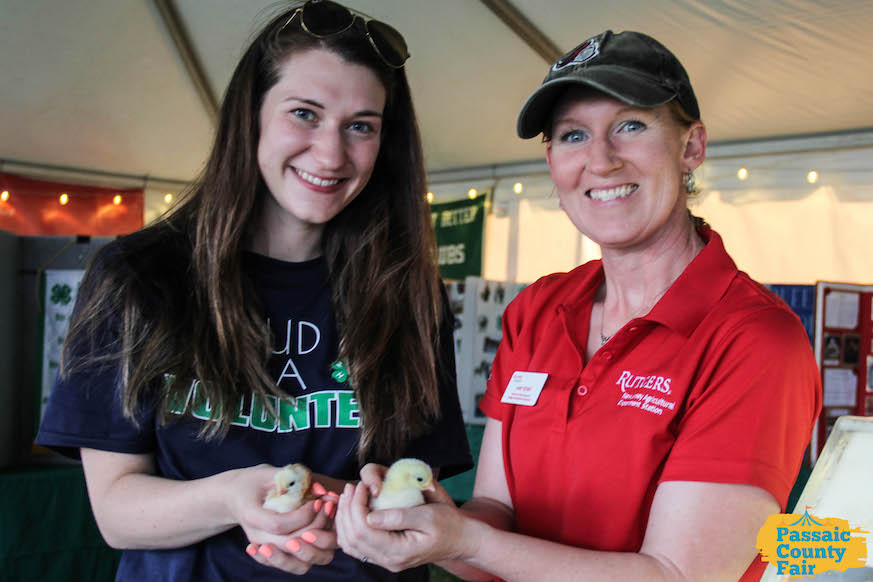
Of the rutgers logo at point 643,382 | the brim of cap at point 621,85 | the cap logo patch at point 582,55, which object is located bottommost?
the rutgers logo at point 643,382

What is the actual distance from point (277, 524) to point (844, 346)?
10.1 feet

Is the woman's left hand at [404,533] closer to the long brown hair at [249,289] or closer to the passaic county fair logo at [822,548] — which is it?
the long brown hair at [249,289]

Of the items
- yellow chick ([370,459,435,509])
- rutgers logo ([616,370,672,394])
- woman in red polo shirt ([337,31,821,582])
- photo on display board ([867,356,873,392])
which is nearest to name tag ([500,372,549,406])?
woman in red polo shirt ([337,31,821,582])

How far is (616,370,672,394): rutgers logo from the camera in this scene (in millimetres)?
1139

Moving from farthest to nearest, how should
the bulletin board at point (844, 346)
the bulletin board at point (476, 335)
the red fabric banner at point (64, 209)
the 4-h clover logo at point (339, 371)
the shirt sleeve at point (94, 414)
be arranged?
the red fabric banner at point (64, 209)
the bulletin board at point (476, 335)
the bulletin board at point (844, 346)
the 4-h clover logo at point (339, 371)
the shirt sleeve at point (94, 414)

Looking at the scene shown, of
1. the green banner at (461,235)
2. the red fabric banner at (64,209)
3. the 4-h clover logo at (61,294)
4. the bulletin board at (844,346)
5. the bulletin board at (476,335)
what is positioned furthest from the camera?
the green banner at (461,235)

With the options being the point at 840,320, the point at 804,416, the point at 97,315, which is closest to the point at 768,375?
the point at 804,416

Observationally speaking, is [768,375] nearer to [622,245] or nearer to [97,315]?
[622,245]

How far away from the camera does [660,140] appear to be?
4.15ft

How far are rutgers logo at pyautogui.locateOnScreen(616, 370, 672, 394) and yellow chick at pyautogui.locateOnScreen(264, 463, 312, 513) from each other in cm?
54

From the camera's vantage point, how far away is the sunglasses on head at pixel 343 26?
1400 mm

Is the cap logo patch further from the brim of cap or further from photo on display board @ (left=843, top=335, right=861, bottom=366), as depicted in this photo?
photo on display board @ (left=843, top=335, right=861, bottom=366)

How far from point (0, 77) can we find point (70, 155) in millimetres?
965

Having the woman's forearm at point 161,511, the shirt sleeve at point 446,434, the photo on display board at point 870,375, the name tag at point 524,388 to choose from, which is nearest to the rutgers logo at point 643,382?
the name tag at point 524,388
